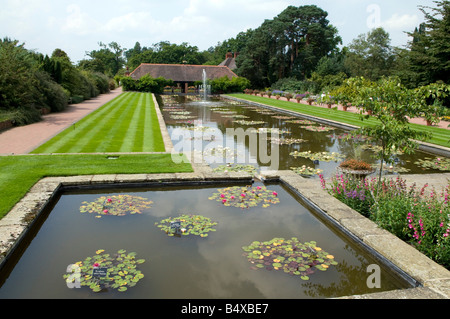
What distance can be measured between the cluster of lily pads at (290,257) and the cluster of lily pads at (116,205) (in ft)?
8.29

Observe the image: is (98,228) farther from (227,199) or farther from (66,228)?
(227,199)

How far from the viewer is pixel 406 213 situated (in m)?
5.31

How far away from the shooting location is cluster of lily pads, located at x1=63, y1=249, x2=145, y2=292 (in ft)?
13.2

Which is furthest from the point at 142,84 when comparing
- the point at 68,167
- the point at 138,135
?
the point at 68,167

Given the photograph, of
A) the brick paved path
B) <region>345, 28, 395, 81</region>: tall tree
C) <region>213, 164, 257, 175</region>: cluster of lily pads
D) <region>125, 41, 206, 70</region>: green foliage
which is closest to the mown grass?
the brick paved path

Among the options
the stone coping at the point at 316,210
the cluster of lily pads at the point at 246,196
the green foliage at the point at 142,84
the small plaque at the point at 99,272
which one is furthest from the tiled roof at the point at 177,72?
the small plaque at the point at 99,272

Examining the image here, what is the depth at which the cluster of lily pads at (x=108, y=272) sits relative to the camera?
403 cm

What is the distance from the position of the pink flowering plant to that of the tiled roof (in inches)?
2048

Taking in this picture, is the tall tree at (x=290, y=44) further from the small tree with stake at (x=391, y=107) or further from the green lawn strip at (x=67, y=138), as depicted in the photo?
the small tree with stake at (x=391, y=107)

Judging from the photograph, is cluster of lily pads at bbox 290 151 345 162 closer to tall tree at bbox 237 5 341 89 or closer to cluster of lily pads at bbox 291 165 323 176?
cluster of lily pads at bbox 291 165 323 176
